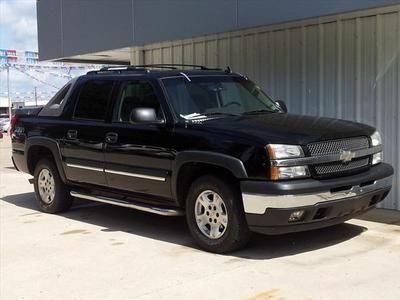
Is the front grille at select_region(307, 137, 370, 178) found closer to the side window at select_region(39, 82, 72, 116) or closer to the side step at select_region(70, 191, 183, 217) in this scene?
the side step at select_region(70, 191, 183, 217)

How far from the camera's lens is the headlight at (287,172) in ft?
18.3

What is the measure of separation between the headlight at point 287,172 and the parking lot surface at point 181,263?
85 cm

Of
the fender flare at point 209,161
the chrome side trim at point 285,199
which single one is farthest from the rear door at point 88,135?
the chrome side trim at point 285,199

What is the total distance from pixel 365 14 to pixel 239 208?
12.2ft

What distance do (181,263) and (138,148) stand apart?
1.59 meters

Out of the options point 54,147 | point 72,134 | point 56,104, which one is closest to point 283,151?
point 72,134

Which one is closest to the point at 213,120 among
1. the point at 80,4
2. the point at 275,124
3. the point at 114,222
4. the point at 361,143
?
the point at 275,124

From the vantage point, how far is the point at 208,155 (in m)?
6.04

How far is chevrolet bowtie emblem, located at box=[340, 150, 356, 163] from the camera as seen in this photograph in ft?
19.5

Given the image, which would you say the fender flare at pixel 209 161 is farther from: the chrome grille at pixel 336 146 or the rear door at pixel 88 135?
the rear door at pixel 88 135

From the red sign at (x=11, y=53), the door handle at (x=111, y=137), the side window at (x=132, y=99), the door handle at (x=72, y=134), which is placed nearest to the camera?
the side window at (x=132, y=99)

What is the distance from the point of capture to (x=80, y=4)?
13.3 meters

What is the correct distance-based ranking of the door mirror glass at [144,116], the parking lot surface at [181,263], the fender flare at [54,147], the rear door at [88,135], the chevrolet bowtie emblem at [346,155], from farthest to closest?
1. the fender flare at [54,147]
2. the rear door at [88,135]
3. the door mirror glass at [144,116]
4. the chevrolet bowtie emblem at [346,155]
5. the parking lot surface at [181,263]

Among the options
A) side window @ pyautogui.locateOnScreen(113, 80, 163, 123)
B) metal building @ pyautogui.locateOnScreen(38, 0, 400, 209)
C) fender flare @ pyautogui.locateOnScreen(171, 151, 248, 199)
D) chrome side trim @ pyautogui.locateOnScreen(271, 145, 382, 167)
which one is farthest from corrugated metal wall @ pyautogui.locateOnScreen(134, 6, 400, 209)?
fender flare @ pyautogui.locateOnScreen(171, 151, 248, 199)
